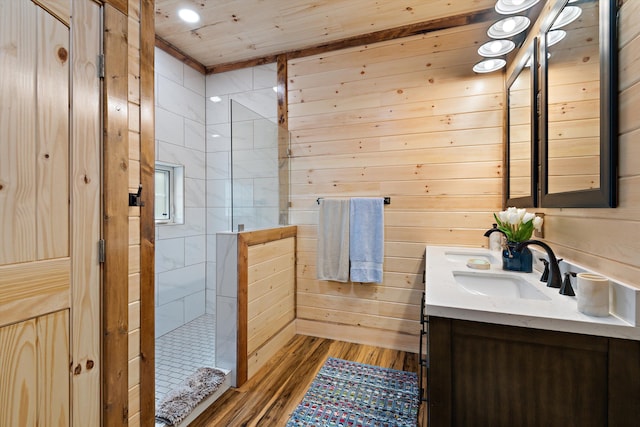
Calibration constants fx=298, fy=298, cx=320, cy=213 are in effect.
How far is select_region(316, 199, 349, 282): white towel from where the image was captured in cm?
265

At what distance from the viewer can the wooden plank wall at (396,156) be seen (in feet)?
7.77

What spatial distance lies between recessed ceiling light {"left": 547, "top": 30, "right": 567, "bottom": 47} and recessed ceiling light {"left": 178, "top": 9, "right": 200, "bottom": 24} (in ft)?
8.00

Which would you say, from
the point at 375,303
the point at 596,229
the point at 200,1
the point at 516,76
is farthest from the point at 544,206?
the point at 200,1

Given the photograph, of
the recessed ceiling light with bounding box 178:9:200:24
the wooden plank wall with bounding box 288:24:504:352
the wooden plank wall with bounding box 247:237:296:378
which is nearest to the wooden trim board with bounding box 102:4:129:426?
the wooden plank wall with bounding box 247:237:296:378

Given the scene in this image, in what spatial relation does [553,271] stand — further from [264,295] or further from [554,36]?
[264,295]

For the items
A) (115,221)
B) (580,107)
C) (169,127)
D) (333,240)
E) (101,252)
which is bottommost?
(333,240)

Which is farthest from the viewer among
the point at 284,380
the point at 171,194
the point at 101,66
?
the point at 171,194

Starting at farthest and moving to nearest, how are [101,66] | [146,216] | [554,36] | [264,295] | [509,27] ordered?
[264,295]
[509,27]
[554,36]
[146,216]
[101,66]

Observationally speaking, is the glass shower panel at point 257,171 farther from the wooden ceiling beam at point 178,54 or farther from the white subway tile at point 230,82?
the wooden ceiling beam at point 178,54

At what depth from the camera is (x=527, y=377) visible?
0.93m

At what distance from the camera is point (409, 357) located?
2.43 m

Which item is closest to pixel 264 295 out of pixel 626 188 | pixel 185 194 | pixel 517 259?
pixel 185 194

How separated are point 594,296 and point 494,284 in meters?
0.62

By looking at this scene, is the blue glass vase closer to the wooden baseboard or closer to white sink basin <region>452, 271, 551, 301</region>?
white sink basin <region>452, 271, 551, 301</region>
